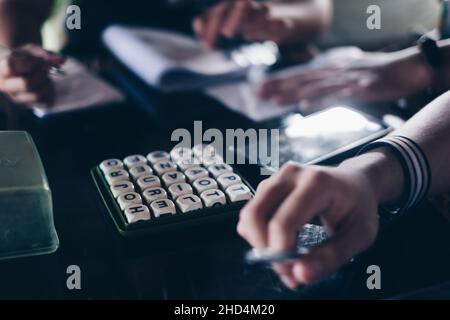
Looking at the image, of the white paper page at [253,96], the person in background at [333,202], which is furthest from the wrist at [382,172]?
the white paper page at [253,96]

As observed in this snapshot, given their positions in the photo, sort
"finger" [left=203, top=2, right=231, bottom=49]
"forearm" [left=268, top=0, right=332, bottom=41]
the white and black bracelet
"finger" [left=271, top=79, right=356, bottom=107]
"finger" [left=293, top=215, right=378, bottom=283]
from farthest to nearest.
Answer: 1. "forearm" [left=268, top=0, right=332, bottom=41]
2. "finger" [left=203, top=2, right=231, bottom=49]
3. "finger" [left=271, top=79, right=356, bottom=107]
4. the white and black bracelet
5. "finger" [left=293, top=215, right=378, bottom=283]

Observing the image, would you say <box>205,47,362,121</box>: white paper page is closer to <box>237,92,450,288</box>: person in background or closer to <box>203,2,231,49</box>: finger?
<box>203,2,231,49</box>: finger

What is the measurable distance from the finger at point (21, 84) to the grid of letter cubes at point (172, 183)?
26 cm

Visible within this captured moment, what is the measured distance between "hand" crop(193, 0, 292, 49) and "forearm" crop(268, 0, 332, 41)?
0.17ft

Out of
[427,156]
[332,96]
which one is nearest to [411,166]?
[427,156]

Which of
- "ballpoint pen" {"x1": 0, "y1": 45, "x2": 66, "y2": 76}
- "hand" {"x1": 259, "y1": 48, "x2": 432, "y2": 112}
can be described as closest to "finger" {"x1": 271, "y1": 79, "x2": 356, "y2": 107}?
"hand" {"x1": 259, "y1": 48, "x2": 432, "y2": 112}

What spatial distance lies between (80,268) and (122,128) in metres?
0.32

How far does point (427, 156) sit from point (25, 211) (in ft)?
1.29

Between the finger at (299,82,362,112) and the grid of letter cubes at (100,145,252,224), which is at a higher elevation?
the finger at (299,82,362,112)

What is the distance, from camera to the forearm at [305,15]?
3.80 ft

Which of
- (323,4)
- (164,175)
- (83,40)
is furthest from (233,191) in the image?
(323,4)

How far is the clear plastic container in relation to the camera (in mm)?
463

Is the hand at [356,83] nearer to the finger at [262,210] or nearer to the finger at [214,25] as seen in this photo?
the finger at [214,25]
